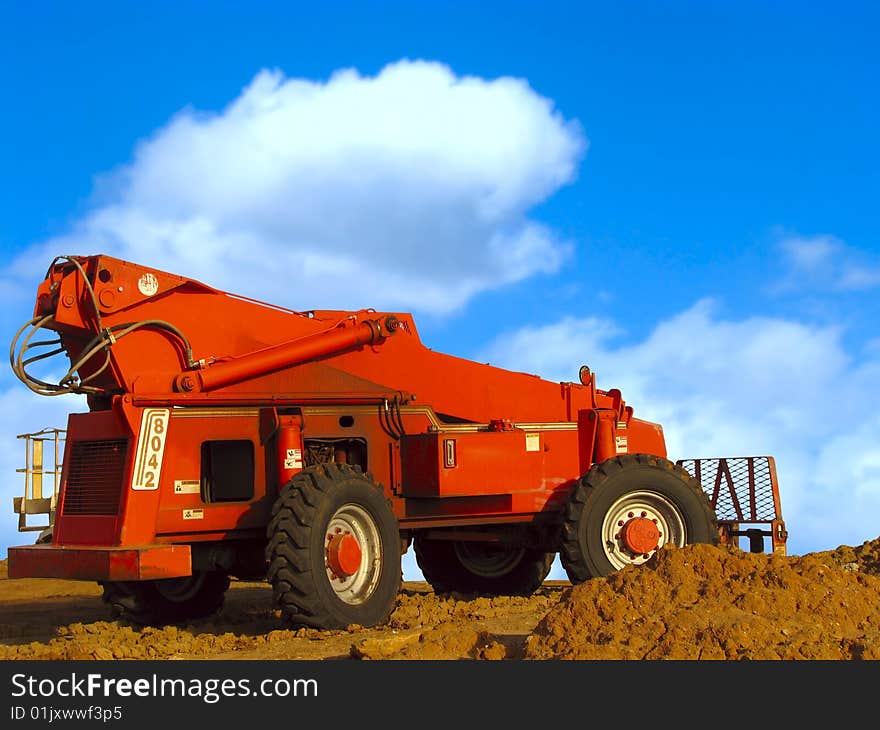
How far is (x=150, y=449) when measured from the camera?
952cm

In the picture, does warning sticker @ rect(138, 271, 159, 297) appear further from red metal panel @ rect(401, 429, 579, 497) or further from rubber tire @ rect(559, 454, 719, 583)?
rubber tire @ rect(559, 454, 719, 583)

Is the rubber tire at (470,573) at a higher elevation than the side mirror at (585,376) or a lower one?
lower

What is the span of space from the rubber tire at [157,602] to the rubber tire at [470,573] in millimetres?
2879

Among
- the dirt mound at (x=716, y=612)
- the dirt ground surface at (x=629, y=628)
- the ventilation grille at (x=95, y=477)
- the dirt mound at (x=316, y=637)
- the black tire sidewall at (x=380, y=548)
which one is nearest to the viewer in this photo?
the dirt mound at (x=716, y=612)

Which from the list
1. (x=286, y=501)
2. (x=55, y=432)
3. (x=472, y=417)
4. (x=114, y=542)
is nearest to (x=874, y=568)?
(x=472, y=417)

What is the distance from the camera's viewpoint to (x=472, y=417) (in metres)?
11.8

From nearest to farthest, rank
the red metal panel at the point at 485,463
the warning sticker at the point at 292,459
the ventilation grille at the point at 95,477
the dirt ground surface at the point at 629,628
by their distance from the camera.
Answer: the dirt ground surface at the point at 629,628, the ventilation grille at the point at 95,477, the warning sticker at the point at 292,459, the red metal panel at the point at 485,463

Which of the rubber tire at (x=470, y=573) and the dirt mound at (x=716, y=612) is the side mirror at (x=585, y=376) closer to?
Result: the rubber tire at (x=470, y=573)

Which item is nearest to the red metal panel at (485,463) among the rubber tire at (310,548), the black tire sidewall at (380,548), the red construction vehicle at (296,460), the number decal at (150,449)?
the red construction vehicle at (296,460)

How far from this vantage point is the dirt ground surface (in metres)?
6.75

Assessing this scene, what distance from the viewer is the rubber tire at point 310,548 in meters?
9.03

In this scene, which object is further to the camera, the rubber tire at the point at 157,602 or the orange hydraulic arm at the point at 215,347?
the rubber tire at the point at 157,602
